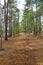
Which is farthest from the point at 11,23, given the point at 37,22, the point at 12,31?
the point at 37,22

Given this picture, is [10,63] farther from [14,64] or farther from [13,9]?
[13,9]

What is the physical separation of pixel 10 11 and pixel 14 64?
109 ft

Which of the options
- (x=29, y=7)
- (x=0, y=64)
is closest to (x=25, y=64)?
(x=0, y=64)

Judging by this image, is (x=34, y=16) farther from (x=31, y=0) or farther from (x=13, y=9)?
(x=13, y=9)

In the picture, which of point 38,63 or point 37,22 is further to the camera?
point 37,22

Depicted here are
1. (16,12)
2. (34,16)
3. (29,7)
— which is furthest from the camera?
(16,12)

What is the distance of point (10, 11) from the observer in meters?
41.4

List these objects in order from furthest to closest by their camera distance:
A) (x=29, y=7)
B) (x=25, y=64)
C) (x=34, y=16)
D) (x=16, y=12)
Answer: (x=16, y=12) → (x=29, y=7) → (x=34, y=16) → (x=25, y=64)

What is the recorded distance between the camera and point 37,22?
3688 centimetres

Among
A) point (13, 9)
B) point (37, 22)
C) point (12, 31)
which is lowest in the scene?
point (12, 31)

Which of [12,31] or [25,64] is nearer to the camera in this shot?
[25,64]

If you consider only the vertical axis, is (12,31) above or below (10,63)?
below

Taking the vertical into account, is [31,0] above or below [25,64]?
above

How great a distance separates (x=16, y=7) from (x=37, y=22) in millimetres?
7853
